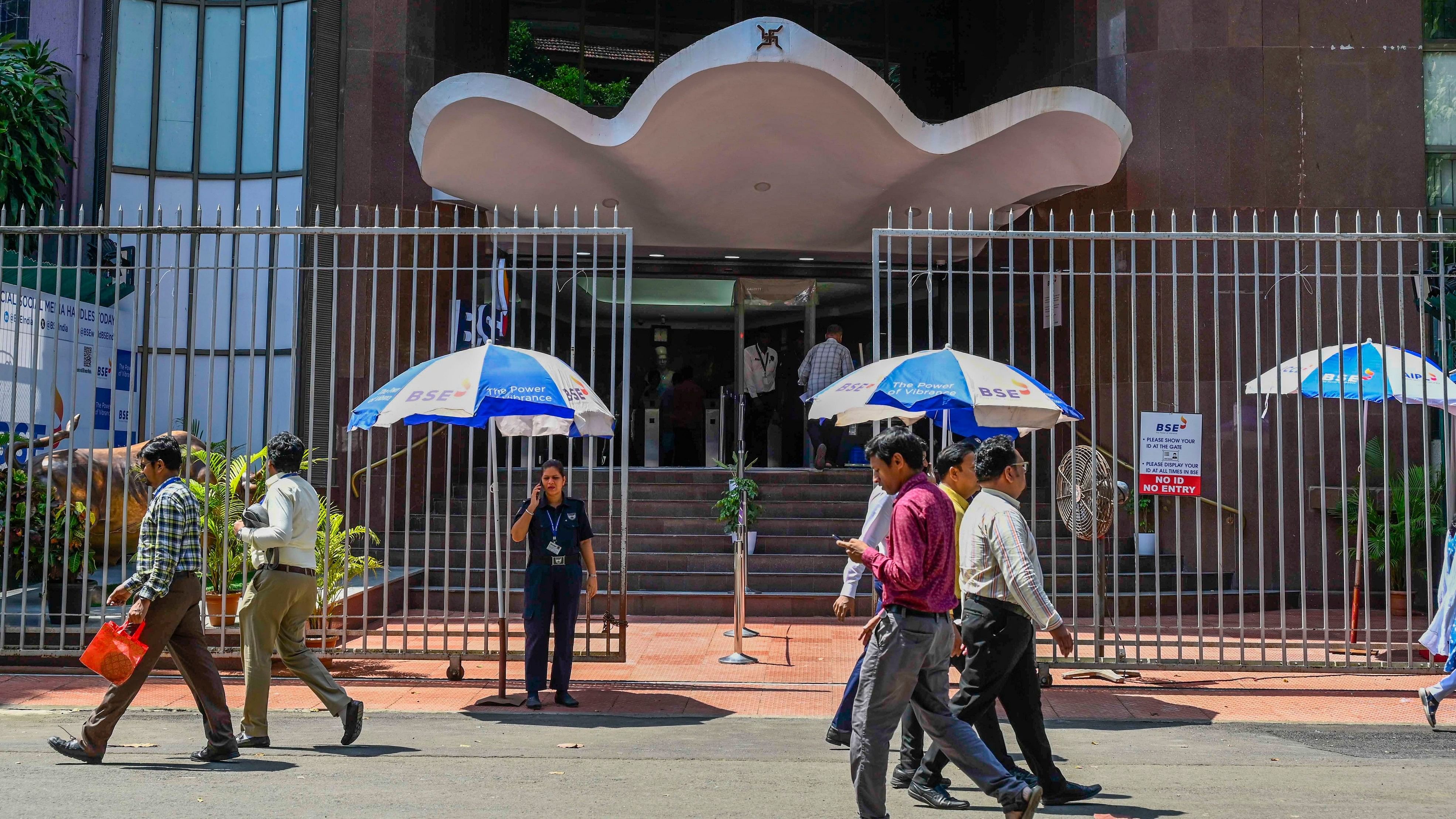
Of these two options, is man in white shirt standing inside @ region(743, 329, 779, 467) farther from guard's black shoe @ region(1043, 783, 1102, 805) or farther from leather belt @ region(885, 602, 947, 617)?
leather belt @ region(885, 602, 947, 617)

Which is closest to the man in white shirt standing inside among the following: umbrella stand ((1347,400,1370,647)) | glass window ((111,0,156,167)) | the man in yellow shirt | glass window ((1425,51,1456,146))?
umbrella stand ((1347,400,1370,647))

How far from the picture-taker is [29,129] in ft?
50.3

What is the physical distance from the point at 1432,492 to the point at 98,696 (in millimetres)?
11950

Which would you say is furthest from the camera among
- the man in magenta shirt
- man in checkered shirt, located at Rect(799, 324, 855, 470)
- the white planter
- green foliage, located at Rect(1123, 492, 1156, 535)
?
man in checkered shirt, located at Rect(799, 324, 855, 470)

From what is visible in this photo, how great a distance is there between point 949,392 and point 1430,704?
336cm

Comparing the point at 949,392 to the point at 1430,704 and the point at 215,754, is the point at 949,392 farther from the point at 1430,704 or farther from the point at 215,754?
the point at 215,754

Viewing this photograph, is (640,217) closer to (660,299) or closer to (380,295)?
(660,299)

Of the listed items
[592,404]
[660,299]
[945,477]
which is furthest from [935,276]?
[945,477]

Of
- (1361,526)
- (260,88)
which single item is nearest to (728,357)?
(260,88)

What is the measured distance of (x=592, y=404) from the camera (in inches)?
332

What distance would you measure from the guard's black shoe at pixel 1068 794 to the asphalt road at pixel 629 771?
2.0 inches

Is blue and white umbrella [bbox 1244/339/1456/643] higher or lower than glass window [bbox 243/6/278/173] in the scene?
lower

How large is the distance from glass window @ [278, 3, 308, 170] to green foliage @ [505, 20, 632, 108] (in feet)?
9.20

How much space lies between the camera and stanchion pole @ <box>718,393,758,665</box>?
9977 millimetres
